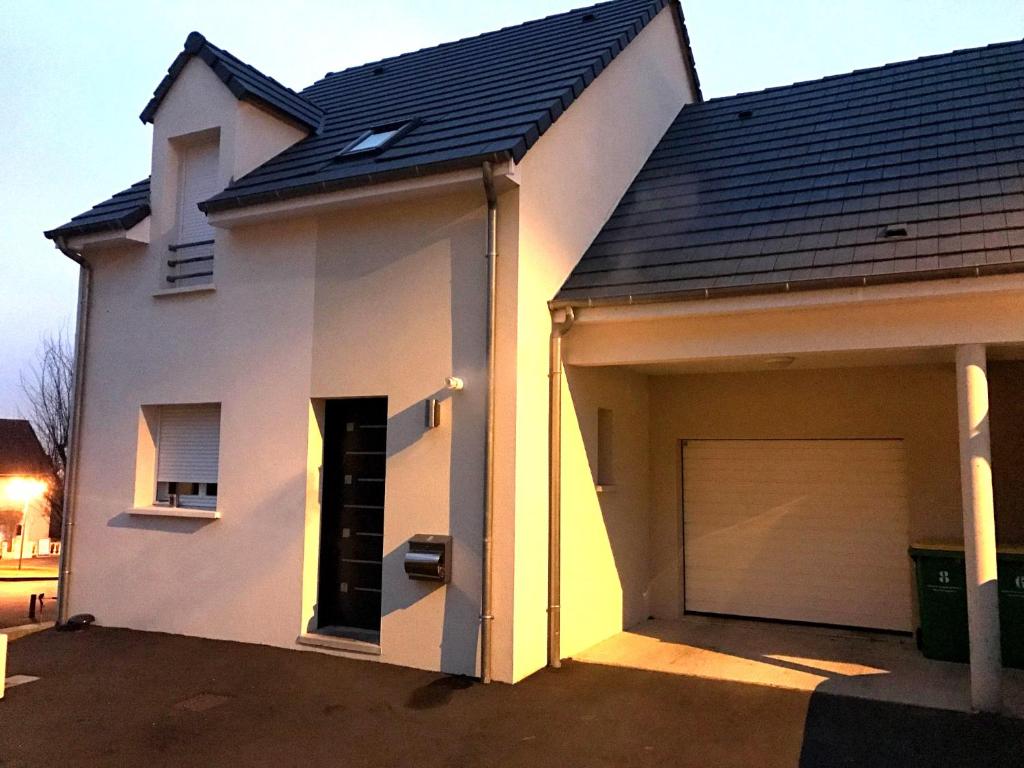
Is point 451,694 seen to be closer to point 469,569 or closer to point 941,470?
point 469,569

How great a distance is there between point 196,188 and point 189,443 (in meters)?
3.29

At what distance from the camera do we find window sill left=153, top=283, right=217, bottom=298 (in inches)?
348

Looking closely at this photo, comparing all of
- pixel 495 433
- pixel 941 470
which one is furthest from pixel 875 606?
pixel 495 433

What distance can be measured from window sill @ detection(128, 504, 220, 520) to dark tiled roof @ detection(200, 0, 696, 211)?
11.1 ft

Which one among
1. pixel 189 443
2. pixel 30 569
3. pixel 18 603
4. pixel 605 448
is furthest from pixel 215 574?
pixel 30 569

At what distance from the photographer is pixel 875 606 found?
8.54 metres

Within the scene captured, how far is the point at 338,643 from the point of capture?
7543mm

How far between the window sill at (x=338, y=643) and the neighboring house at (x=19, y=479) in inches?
1646

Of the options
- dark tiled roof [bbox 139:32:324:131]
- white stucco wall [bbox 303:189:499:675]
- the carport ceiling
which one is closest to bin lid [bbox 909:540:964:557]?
the carport ceiling

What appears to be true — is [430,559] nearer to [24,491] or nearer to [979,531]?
[979,531]

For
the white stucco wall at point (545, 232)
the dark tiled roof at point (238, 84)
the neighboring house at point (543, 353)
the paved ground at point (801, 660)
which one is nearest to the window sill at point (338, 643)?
the neighboring house at point (543, 353)

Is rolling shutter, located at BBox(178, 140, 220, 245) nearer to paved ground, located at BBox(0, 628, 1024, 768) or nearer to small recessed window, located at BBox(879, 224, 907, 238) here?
paved ground, located at BBox(0, 628, 1024, 768)

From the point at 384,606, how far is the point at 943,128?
8127 millimetres

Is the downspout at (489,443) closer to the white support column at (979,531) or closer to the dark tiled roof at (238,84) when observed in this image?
the white support column at (979,531)
